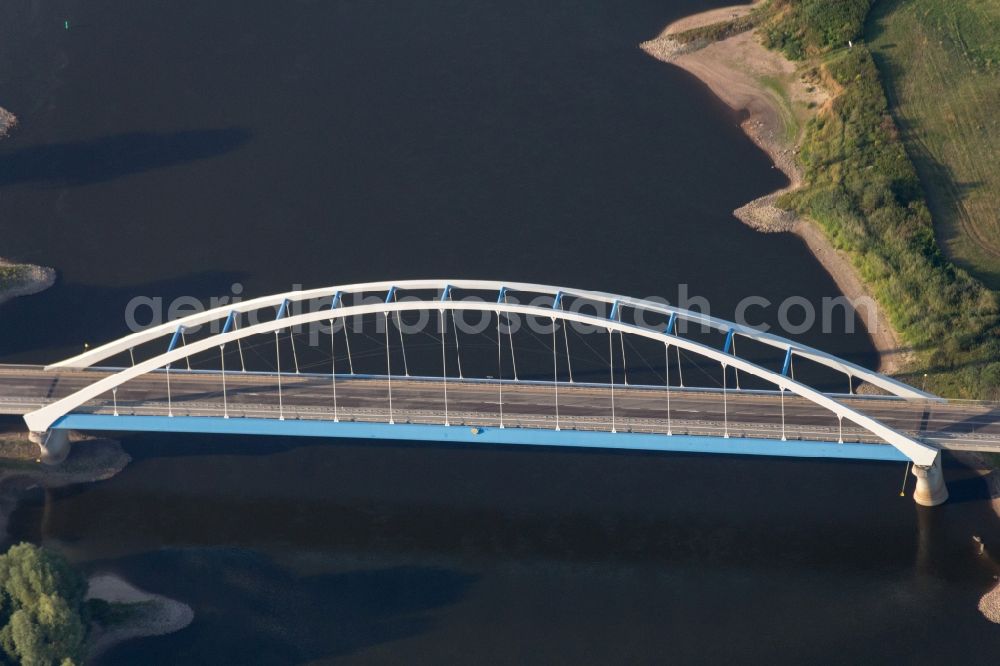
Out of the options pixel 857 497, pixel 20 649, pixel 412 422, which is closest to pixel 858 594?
pixel 857 497

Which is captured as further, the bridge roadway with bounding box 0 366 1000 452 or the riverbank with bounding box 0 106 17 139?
the riverbank with bounding box 0 106 17 139

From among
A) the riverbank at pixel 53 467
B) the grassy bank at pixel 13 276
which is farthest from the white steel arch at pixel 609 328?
the grassy bank at pixel 13 276

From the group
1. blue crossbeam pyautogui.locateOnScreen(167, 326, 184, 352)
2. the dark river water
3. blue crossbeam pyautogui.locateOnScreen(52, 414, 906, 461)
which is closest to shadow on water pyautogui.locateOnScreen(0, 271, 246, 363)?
the dark river water

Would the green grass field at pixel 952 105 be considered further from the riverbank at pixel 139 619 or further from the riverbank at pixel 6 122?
the riverbank at pixel 6 122

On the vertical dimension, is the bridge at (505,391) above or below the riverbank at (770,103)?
below

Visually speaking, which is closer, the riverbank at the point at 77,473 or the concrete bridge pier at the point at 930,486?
the riverbank at the point at 77,473

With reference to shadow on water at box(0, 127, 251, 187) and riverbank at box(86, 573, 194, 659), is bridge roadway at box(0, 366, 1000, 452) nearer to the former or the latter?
riverbank at box(86, 573, 194, 659)

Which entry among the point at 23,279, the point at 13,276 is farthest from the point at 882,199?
the point at 13,276
